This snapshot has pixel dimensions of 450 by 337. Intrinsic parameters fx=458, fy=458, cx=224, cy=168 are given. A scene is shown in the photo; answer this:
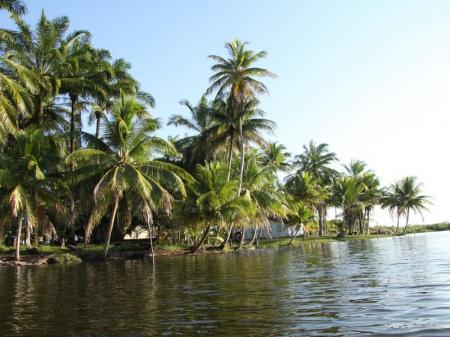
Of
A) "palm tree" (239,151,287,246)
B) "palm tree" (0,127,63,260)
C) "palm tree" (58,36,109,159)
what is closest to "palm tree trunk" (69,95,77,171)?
"palm tree" (58,36,109,159)

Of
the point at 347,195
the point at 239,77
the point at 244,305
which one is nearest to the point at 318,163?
the point at 347,195

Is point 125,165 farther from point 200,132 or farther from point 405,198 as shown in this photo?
point 405,198

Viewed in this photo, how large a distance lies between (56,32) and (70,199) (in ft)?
40.5

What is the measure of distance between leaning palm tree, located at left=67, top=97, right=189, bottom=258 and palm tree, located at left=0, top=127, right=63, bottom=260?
6.69 ft

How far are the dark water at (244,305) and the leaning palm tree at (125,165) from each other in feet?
39.0

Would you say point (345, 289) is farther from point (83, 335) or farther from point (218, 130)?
point (218, 130)

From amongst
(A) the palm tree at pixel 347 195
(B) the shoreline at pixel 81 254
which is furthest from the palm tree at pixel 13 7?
(A) the palm tree at pixel 347 195

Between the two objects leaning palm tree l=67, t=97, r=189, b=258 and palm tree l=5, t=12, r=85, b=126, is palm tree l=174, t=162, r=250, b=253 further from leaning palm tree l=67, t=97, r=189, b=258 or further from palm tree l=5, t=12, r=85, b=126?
palm tree l=5, t=12, r=85, b=126

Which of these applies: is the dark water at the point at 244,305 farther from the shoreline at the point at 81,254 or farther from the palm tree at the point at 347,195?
the palm tree at the point at 347,195

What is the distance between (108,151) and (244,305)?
21.3m

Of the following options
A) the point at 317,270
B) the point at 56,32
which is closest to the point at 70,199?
the point at 56,32

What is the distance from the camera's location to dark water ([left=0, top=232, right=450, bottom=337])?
25.6ft

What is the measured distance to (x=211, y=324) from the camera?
8367mm

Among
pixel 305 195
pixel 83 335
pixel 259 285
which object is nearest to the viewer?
pixel 83 335
